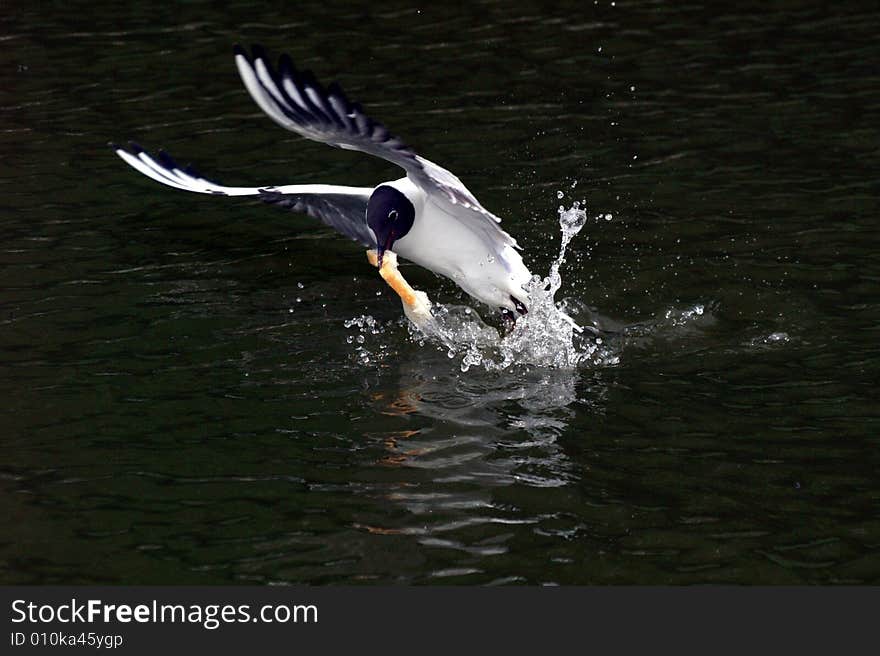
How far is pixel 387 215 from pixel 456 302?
5.61ft

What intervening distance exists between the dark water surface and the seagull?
64cm

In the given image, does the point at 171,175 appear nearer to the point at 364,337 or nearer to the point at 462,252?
the point at 364,337

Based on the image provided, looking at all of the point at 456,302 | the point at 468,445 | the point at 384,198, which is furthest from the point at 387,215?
the point at 468,445

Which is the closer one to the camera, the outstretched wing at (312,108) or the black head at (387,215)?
the outstretched wing at (312,108)

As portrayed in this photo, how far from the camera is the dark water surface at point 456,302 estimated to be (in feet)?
23.6

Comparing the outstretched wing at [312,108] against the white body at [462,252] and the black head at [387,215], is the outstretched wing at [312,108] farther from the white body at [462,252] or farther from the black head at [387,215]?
the white body at [462,252]

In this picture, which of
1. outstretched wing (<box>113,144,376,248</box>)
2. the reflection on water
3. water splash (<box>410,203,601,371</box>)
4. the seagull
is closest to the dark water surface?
the reflection on water

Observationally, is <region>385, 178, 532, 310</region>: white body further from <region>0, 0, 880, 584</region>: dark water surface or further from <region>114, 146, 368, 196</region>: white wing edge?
<region>114, 146, 368, 196</region>: white wing edge

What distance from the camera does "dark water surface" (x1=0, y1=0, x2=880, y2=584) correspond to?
7195 mm

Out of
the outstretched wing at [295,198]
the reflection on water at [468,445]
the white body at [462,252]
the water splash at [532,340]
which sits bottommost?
the reflection on water at [468,445]

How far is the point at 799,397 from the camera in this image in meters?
8.62

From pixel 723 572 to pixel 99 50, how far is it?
11979 mm

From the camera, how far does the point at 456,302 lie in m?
10.8

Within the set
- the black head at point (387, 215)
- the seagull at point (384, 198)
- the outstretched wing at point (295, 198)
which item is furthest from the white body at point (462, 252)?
the outstretched wing at point (295, 198)
